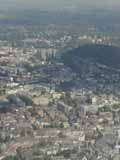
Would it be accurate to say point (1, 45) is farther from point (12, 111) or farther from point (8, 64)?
point (12, 111)

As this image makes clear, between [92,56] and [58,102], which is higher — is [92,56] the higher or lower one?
the lower one

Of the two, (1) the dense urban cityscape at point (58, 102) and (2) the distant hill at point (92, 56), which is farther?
(2) the distant hill at point (92, 56)

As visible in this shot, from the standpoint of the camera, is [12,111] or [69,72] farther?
[69,72]

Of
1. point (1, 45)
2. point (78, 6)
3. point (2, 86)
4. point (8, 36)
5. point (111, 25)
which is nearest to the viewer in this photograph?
point (2, 86)

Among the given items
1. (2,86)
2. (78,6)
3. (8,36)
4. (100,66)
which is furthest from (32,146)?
(78,6)

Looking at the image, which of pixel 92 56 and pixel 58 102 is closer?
pixel 58 102

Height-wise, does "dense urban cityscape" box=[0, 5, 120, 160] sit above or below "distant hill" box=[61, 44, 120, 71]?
above

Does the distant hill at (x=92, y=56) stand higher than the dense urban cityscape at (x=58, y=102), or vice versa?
the dense urban cityscape at (x=58, y=102)

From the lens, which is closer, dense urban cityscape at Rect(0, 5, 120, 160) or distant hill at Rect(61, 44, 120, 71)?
dense urban cityscape at Rect(0, 5, 120, 160)
